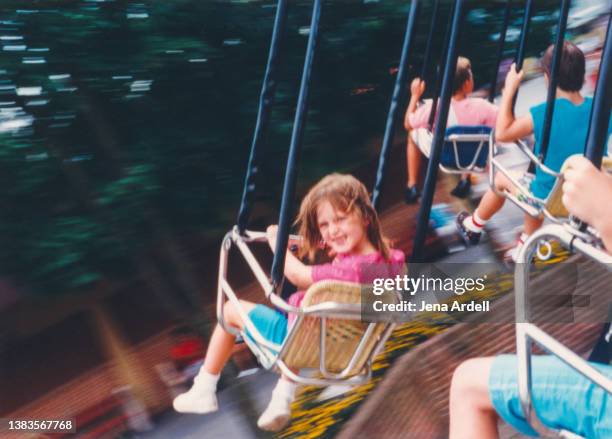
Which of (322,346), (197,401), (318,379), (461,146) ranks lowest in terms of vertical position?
(197,401)

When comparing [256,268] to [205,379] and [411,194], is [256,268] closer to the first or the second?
[205,379]

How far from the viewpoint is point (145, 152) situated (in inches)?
66.8

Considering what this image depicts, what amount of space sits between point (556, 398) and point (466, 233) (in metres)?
0.89

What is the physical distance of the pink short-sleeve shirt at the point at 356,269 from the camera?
1.48 meters

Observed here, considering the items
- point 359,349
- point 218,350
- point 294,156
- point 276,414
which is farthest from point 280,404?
point 294,156

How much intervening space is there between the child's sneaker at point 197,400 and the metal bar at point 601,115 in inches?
42.1

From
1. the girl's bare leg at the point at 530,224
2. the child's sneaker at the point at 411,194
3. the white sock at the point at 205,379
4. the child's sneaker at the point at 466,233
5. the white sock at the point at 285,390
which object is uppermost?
the child's sneaker at the point at 411,194

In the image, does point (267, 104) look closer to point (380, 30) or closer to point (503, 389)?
point (380, 30)

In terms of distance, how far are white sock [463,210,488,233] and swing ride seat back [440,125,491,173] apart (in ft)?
0.38

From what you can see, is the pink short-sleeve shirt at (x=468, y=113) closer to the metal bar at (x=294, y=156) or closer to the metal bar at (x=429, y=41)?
the metal bar at (x=429, y=41)

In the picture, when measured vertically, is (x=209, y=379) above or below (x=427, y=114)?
below

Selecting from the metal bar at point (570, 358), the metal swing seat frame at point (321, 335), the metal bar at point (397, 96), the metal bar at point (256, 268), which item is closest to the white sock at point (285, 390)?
the metal swing seat frame at point (321, 335)

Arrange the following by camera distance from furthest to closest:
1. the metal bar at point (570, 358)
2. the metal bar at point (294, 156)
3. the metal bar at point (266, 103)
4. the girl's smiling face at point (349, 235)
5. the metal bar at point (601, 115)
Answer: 1. the girl's smiling face at point (349, 235)
2. the metal bar at point (266, 103)
3. the metal bar at point (294, 156)
4. the metal bar at point (601, 115)
5. the metal bar at point (570, 358)

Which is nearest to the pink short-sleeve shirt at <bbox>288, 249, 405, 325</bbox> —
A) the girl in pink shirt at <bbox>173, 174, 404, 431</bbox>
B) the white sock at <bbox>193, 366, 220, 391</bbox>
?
the girl in pink shirt at <bbox>173, 174, 404, 431</bbox>
